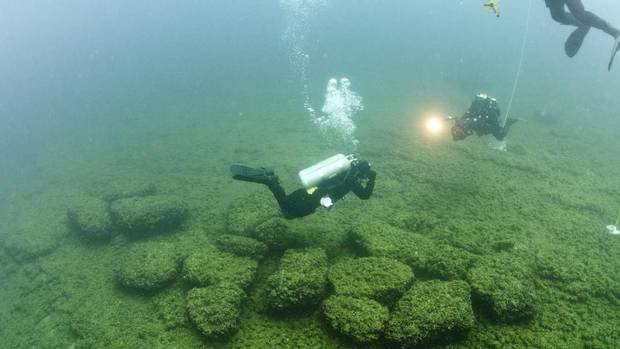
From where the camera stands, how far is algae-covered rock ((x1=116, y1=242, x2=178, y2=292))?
6.22 meters

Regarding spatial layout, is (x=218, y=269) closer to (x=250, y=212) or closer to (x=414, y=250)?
(x=250, y=212)

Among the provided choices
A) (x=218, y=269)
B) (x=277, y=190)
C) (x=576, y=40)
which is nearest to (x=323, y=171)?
(x=277, y=190)

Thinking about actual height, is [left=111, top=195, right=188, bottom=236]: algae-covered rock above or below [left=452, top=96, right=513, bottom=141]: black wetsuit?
below

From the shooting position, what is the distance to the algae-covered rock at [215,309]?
5031mm

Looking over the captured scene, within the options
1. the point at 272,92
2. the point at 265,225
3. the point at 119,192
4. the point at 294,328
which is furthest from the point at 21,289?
the point at 272,92

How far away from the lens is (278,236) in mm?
6359

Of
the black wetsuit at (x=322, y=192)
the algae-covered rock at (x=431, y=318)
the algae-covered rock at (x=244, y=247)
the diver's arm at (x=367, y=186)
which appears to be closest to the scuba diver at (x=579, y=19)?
the diver's arm at (x=367, y=186)

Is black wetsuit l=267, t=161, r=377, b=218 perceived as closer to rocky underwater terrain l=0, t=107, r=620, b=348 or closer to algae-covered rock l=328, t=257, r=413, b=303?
rocky underwater terrain l=0, t=107, r=620, b=348

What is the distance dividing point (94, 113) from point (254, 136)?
612 inches

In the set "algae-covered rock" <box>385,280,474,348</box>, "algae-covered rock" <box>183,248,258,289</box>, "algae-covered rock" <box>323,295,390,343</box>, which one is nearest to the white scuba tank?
"algae-covered rock" <box>183,248,258,289</box>

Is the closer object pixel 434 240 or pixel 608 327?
pixel 608 327

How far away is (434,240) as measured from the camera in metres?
6.45

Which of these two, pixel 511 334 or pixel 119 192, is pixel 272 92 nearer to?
pixel 119 192

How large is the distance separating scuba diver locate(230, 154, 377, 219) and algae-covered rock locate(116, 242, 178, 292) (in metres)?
2.08
